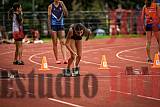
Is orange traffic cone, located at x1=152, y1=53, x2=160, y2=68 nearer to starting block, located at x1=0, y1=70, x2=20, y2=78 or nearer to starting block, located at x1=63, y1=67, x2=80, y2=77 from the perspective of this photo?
starting block, located at x1=63, y1=67, x2=80, y2=77

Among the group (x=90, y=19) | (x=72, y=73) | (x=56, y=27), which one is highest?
(x=90, y=19)

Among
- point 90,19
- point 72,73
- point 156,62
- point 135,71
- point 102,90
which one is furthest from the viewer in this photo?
point 90,19

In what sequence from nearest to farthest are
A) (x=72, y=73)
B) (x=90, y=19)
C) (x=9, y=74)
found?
(x=9, y=74), (x=72, y=73), (x=90, y=19)

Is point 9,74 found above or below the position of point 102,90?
above

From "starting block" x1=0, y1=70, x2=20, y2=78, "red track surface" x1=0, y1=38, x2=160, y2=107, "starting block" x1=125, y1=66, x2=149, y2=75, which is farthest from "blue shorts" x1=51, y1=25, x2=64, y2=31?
"starting block" x1=0, y1=70, x2=20, y2=78

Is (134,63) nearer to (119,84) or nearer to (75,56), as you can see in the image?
(75,56)

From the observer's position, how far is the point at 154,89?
1327cm

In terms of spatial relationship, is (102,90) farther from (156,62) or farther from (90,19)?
(90,19)

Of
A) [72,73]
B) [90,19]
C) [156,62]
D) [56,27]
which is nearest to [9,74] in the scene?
[72,73]

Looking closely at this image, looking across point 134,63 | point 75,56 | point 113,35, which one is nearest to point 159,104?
point 75,56

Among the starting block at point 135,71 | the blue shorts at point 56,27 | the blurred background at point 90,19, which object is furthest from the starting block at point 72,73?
the blurred background at point 90,19

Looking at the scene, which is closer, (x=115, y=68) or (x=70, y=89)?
(x=70, y=89)

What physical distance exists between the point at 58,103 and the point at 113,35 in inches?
1243

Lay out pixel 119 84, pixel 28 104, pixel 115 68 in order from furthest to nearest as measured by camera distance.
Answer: pixel 115 68
pixel 119 84
pixel 28 104
